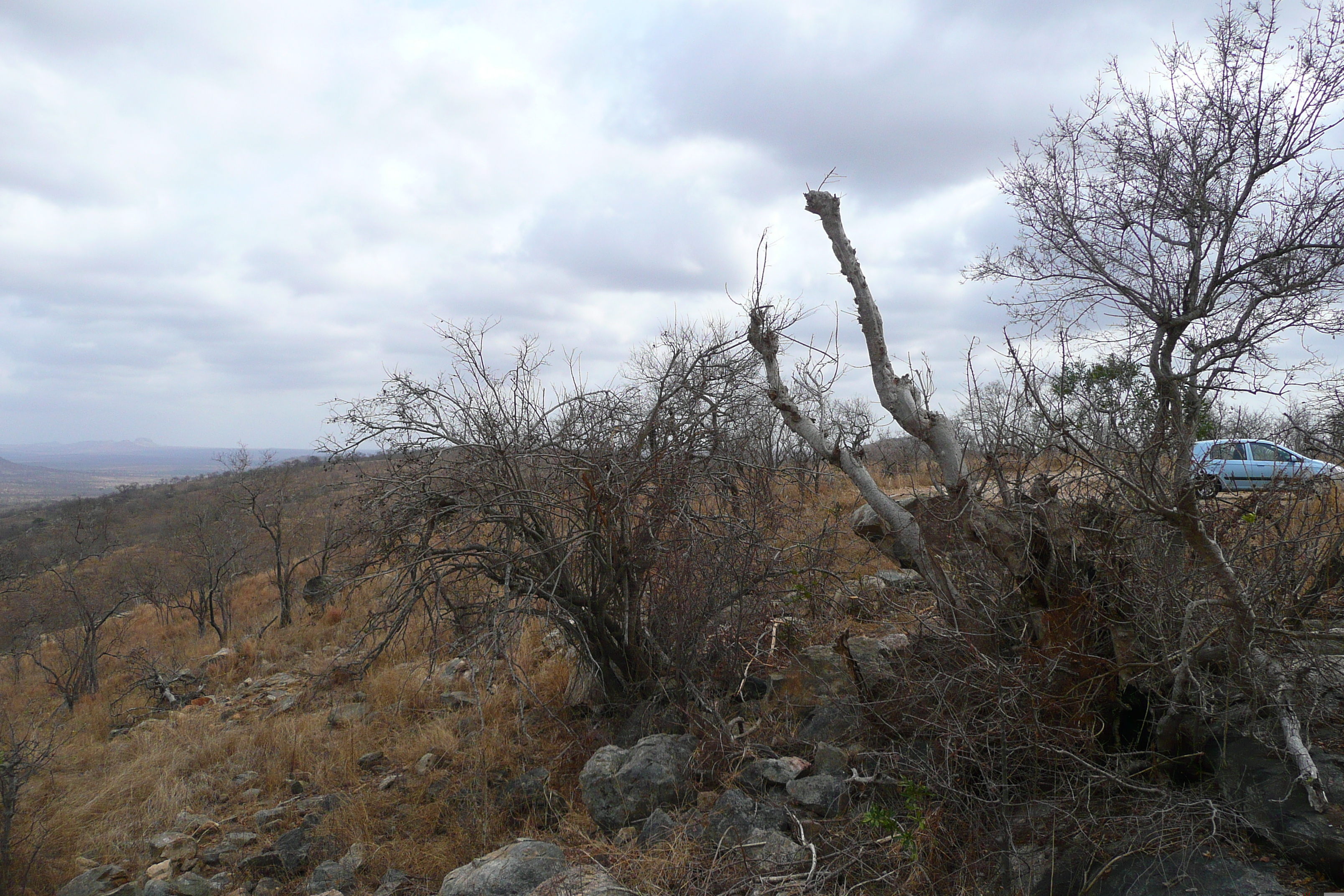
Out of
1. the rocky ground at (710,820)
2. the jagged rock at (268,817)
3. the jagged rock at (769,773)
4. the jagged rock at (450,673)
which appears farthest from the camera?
the jagged rock at (450,673)

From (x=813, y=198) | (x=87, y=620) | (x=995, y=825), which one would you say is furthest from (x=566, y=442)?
(x=87, y=620)

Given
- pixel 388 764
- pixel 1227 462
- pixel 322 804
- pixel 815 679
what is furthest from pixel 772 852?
pixel 388 764

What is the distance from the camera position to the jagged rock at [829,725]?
5.28m

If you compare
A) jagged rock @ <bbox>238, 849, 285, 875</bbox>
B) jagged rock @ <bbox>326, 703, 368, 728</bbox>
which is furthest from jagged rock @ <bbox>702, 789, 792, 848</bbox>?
jagged rock @ <bbox>326, 703, 368, 728</bbox>

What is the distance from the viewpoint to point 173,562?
66.3 ft

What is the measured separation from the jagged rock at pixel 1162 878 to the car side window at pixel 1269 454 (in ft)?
6.10

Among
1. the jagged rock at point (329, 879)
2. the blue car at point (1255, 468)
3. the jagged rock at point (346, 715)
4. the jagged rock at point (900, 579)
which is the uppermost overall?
the blue car at point (1255, 468)

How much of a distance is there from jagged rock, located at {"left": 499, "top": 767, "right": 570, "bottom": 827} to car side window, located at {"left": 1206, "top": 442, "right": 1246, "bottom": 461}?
5001mm

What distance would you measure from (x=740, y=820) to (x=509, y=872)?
1426mm

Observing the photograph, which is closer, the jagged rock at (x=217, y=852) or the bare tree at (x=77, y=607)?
the jagged rock at (x=217, y=852)

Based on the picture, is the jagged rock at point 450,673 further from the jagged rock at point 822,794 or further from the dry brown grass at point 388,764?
the jagged rock at point 822,794

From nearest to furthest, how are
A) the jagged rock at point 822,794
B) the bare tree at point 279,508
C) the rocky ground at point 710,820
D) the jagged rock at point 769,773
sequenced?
the rocky ground at point 710,820, the jagged rock at point 822,794, the jagged rock at point 769,773, the bare tree at point 279,508

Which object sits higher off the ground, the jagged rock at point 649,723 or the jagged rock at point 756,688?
the jagged rock at point 756,688

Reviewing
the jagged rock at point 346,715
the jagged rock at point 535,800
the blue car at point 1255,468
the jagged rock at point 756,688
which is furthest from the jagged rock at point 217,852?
the blue car at point 1255,468
